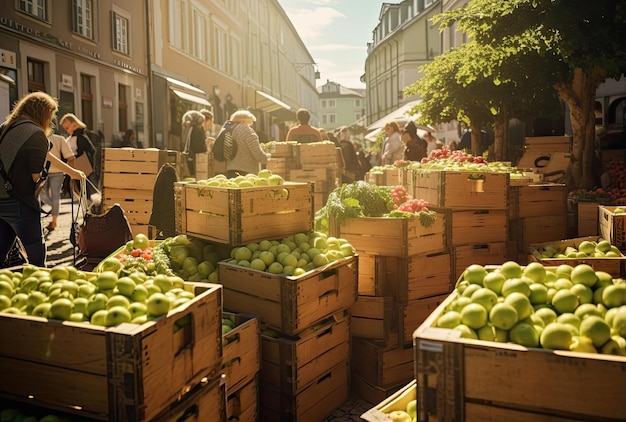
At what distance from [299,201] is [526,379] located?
3.29 meters

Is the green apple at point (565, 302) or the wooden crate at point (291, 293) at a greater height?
the green apple at point (565, 302)

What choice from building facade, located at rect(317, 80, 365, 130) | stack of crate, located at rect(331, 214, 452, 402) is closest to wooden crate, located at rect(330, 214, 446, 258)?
stack of crate, located at rect(331, 214, 452, 402)

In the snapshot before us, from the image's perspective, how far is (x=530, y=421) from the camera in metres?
2.65

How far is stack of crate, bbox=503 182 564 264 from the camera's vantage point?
25.0 ft

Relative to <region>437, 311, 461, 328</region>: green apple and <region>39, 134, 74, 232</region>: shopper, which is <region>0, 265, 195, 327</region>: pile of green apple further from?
<region>39, 134, 74, 232</region>: shopper

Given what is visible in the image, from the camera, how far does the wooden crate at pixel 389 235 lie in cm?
568

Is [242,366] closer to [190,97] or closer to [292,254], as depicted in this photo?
[292,254]

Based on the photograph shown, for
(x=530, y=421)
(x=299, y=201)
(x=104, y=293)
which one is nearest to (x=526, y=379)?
(x=530, y=421)

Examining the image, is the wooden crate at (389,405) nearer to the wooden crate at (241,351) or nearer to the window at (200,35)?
the wooden crate at (241,351)

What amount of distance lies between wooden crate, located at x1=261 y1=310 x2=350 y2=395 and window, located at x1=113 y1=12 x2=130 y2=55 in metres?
18.5

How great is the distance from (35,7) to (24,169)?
12.5 metres

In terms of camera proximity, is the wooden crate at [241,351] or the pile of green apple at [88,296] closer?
the pile of green apple at [88,296]

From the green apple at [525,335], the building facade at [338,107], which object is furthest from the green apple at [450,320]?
the building facade at [338,107]

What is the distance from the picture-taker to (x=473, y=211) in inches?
261
